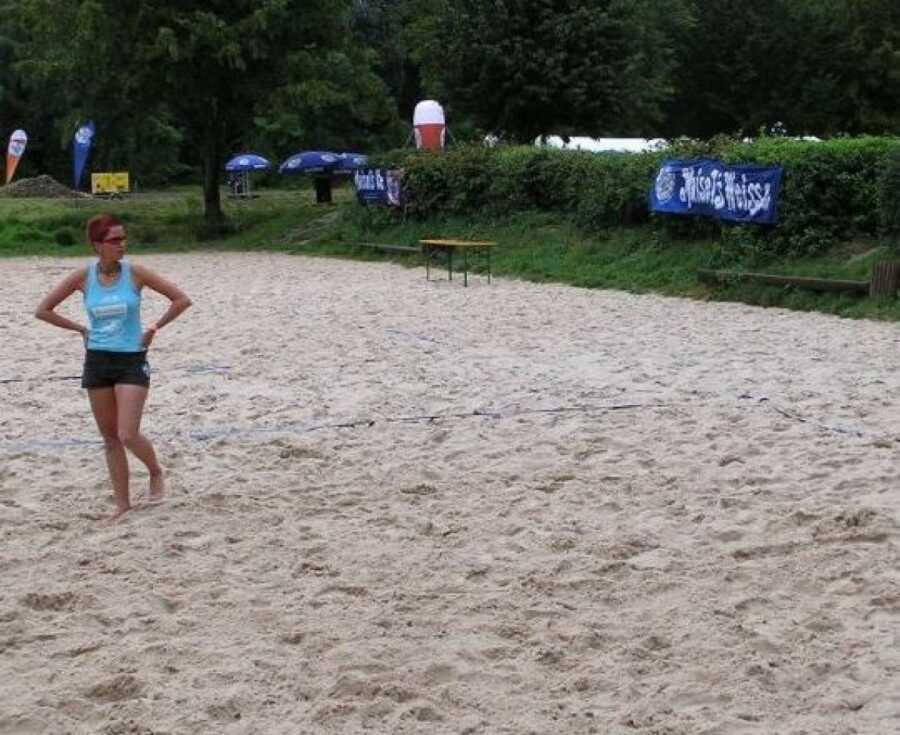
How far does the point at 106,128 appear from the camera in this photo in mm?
31781

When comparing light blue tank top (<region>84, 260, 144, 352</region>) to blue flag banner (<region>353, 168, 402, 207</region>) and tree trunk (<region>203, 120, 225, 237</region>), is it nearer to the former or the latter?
blue flag banner (<region>353, 168, 402, 207</region>)

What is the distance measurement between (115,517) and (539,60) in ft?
87.7

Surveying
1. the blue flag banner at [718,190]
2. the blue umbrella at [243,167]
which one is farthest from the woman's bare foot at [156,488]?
the blue umbrella at [243,167]

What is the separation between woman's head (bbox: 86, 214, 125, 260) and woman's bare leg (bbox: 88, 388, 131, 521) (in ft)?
2.22

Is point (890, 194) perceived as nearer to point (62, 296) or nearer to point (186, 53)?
point (62, 296)

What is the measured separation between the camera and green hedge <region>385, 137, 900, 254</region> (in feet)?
50.6

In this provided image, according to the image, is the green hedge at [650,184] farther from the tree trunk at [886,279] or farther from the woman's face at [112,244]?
the woman's face at [112,244]

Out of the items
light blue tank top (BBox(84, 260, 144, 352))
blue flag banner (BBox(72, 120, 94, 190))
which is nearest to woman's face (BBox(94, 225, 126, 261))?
light blue tank top (BBox(84, 260, 144, 352))

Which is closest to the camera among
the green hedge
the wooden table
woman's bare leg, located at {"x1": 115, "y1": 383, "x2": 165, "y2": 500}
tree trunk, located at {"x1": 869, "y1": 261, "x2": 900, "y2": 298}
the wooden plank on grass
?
woman's bare leg, located at {"x1": 115, "y1": 383, "x2": 165, "y2": 500}

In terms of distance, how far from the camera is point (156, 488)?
21.3ft

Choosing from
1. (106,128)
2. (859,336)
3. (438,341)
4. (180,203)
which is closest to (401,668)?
(438,341)

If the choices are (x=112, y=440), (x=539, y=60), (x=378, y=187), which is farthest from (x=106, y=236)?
(x=539, y=60)

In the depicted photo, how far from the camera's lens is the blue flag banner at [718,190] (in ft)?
53.3

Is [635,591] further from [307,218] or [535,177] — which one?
[307,218]
